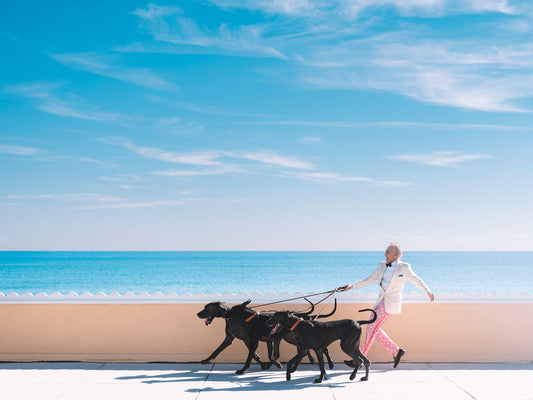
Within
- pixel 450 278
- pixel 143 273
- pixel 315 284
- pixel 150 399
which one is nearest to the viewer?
pixel 150 399

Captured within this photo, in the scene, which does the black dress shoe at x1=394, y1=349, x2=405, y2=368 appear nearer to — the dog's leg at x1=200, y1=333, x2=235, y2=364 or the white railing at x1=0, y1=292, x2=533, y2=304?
the white railing at x1=0, y1=292, x2=533, y2=304

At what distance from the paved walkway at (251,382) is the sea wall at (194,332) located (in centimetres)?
21

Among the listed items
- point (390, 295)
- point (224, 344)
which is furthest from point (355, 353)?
point (224, 344)

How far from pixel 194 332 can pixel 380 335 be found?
2.43m

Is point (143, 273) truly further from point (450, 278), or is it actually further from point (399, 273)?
point (399, 273)

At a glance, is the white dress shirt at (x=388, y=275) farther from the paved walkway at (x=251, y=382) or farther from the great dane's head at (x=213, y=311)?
the great dane's head at (x=213, y=311)

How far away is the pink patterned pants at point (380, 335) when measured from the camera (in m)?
6.52

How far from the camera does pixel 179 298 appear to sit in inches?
288

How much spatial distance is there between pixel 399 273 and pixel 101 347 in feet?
13.2

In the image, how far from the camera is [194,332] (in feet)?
23.3

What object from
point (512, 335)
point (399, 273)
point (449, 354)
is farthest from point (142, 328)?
point (512, 335)

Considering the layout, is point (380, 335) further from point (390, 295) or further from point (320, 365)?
point (320, 365)

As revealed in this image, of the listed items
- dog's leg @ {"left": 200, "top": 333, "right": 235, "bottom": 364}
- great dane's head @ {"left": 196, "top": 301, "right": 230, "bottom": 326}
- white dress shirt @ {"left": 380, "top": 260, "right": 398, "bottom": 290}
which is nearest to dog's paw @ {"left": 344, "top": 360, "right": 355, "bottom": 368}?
white dress shirt @ {"left": 380, "top": 260, "right": 398, "bottom": 290}

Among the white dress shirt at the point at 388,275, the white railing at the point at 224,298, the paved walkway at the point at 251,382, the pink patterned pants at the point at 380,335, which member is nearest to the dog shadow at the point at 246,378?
the paved walkway at the point at 251,382
